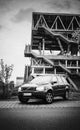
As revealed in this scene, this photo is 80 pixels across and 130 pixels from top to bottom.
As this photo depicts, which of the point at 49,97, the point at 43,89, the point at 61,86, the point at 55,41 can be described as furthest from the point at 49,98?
the point at 55,41

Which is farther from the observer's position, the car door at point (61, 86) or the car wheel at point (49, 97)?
the car door at point (61, 86)

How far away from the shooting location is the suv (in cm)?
1157

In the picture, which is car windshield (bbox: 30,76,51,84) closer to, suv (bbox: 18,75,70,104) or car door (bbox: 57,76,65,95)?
suv (bbox: 18,75,70,104)

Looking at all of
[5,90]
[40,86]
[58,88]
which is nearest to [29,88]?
[40,86]

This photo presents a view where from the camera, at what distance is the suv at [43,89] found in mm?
11570

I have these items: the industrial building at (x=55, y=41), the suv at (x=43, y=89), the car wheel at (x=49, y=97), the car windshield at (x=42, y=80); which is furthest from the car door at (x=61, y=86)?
the industrial building at (x=55, y=41)

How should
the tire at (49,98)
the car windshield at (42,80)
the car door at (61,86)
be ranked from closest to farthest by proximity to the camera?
the tire at (49,98)
the car windshield at (42,80)
the car door at (61,86)

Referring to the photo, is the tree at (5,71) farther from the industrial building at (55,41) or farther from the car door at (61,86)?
the car door at (61,86)

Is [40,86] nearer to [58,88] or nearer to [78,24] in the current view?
[58,88]

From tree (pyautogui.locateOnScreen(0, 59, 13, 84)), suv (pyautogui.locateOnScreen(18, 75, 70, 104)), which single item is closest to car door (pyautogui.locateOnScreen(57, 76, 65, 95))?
suv (pyautogui.locateOnScreen(18, 75, 70, 104))

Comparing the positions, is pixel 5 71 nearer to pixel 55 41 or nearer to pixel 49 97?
pixel 55 41

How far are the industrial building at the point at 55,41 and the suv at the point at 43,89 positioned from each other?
3098 cm

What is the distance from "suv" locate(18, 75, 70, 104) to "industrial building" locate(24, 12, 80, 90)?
1220 inches

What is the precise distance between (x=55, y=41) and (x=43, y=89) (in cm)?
4412
